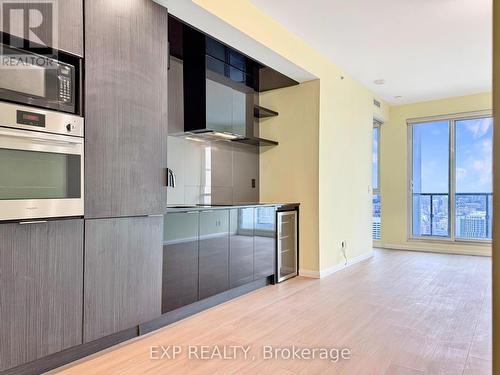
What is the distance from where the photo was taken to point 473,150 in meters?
5.91

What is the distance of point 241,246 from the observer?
3.43 metres

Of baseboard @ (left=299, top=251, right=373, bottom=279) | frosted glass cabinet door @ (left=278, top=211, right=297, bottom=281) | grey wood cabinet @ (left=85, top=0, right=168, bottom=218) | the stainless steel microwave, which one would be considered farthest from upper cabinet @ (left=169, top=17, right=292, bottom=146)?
baseboard @ (left=299, top=251, right=373, bottom=279)

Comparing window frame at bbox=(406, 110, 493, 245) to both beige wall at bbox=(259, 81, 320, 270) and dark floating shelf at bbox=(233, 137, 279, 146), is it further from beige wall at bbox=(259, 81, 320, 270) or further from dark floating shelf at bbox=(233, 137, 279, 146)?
dark floating shelf at bbox=(233, 137, 279, 146)

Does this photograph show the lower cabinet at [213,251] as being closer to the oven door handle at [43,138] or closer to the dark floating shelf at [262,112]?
the oven door handle at [43,138]

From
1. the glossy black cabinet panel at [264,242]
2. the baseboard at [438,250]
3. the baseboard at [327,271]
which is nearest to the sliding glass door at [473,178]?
the baseboard at [438,250]

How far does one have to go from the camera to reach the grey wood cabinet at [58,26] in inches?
71.5

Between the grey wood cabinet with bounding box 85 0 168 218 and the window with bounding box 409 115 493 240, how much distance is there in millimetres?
5495

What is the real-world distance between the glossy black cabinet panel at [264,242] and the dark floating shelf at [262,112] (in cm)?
134

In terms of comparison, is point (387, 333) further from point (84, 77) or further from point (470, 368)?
point (84, 77)

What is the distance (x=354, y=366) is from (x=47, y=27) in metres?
2.69

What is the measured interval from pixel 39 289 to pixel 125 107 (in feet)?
4.04

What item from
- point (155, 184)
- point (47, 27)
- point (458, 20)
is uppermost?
point (458, 20)

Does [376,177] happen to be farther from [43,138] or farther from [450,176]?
[43,138]

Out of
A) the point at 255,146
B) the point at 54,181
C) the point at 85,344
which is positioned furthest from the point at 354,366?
the point at 255,146
